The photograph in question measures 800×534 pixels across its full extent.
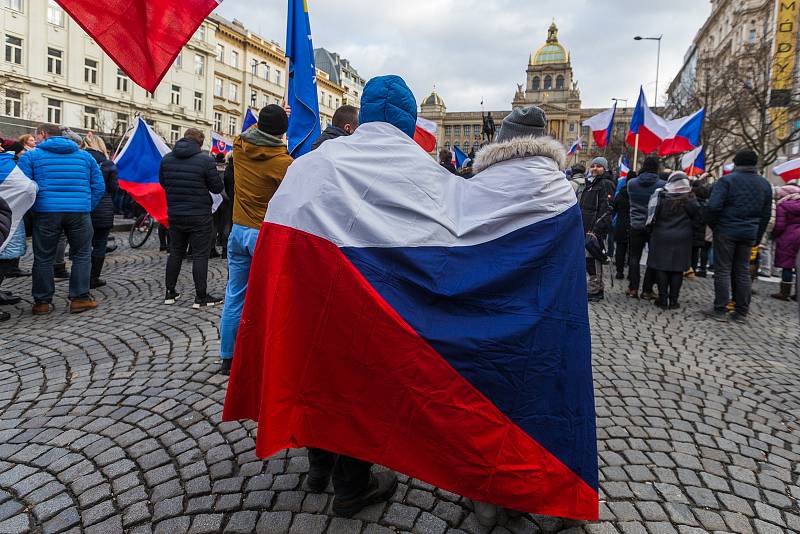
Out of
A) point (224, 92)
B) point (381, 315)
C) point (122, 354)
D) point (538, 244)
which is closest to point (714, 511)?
point (538, 244)

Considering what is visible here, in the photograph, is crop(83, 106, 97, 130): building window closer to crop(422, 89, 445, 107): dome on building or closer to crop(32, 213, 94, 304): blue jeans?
crop(32, 213, 94, 304): blue jeans

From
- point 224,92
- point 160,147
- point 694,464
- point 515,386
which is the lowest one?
point 694,464

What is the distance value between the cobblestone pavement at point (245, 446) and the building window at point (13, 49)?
36.8 metres

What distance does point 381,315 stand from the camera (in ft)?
7.16

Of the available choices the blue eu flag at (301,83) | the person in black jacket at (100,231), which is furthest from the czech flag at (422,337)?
the person in black jacket at (100,231)

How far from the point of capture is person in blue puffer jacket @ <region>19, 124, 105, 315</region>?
588 centimetres

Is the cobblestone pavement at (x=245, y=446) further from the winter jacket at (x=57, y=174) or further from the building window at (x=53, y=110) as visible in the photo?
the building window at (x=53, y=110)

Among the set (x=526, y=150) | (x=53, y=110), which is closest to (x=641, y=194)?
(x=526, y=150)

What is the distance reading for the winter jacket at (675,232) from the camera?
724 centimetres

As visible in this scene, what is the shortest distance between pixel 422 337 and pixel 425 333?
0.02 metres

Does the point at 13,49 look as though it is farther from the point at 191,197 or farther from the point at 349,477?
the point at 349,477

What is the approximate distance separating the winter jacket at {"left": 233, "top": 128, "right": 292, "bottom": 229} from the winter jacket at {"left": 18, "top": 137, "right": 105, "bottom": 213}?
3.06m

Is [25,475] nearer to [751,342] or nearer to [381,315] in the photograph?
[381,315]

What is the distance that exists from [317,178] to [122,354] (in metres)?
3.43
